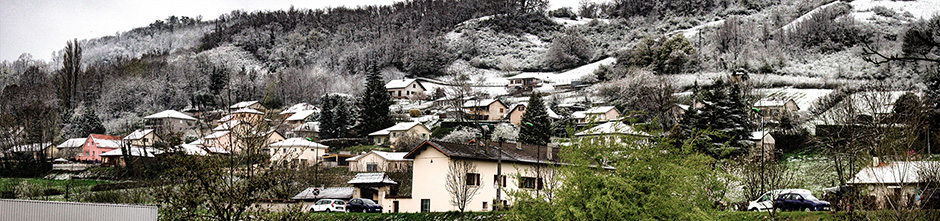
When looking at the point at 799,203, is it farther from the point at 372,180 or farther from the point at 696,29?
the point at 696,29

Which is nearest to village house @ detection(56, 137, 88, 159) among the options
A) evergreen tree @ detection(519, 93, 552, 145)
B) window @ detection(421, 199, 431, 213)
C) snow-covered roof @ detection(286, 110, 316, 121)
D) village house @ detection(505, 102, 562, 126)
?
snow-covered roof @ detection(286, 110, 316, 121)

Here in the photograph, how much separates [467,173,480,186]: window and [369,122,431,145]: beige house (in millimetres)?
39396

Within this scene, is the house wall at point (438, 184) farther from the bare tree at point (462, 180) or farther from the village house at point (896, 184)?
the village house at point (896, 184)

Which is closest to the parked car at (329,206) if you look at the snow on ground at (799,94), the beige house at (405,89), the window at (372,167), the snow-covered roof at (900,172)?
the snow-covered roof at (900,172)

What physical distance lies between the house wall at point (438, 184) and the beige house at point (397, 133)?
37.8 meters

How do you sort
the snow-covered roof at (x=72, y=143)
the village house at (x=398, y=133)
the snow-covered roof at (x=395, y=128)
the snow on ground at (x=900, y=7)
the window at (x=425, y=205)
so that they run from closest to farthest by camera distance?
the window at (x=425, y=205) → the village house at (x=398, y=133) → the snow-covered roof at (x=395, y=128) → the snow-covered roof at (x=72, y=143) → the snow on ground at (x=900, y=7)

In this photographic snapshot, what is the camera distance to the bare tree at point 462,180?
34031 mm

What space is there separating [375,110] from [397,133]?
734cm

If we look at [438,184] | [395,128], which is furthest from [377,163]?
[438,184]

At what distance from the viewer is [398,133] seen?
7669cm

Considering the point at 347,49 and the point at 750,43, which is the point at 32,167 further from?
the point at 347,49

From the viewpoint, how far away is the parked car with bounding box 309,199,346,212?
114 feet

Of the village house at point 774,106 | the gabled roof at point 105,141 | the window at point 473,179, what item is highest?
the village house at point 774,106

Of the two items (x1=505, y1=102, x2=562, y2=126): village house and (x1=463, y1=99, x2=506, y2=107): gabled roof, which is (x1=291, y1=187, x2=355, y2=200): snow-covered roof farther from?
(x1=463, y1=99, x2=506, y2=107): gabled roof
